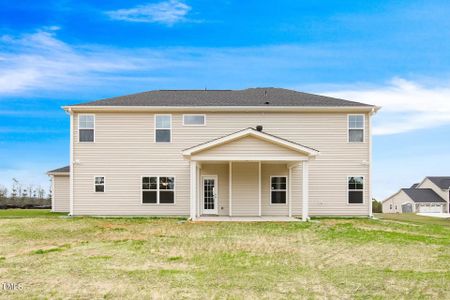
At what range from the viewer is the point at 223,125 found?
87.0 ft

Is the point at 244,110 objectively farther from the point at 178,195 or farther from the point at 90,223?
the point at 90,223

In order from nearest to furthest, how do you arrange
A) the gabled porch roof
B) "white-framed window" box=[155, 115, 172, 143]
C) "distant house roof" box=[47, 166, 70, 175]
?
the gabled porch roof < "white-framed window" box=[155, 115, 172, 143] < "distant house roof" box=[47, 166, 70, 175]

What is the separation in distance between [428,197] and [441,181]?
85.8 inches

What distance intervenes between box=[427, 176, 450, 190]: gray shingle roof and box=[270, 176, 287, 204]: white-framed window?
30.8 metres

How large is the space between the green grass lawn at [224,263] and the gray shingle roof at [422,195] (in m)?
35.8

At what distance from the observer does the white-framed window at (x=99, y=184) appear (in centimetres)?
2644

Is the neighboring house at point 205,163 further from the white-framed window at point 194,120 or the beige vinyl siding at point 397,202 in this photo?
the beige vinyl siding at point 397,202

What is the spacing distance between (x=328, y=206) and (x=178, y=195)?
7.78 m

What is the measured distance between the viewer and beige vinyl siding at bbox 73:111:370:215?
26.4 m

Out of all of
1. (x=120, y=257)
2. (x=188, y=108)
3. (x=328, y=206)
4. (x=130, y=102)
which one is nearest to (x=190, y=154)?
(x=188, y=108)

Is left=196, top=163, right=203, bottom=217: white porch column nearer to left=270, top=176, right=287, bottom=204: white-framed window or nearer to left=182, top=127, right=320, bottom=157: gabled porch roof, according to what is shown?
left=182, top=127, right=320, bottom=157: gabled porch roof

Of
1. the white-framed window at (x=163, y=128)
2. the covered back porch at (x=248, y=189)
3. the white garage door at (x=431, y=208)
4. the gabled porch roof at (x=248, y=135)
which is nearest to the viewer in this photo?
the gabled porch roof at (x=248, y=135)

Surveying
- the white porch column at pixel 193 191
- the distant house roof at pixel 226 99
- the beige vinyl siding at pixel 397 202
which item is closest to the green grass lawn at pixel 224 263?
the white porch column at pixel 193 191

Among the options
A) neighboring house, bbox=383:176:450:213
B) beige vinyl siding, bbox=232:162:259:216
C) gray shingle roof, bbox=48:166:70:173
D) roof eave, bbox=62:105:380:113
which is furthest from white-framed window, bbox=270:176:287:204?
neighboring house, bbox=383:176:450:213
